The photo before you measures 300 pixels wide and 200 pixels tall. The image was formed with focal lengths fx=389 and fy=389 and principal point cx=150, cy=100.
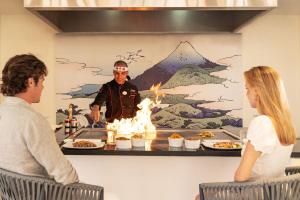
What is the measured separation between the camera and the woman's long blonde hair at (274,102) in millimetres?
1583

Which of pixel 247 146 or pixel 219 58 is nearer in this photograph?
pixel 247 146

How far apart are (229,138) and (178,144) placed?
50cm

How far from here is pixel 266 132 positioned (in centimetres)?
157

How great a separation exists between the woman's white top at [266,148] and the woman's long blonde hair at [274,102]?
1.0 inches

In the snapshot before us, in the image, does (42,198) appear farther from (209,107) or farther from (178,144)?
(209,107)

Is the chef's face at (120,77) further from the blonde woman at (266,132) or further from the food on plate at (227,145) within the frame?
the blonde woman at (266,132)

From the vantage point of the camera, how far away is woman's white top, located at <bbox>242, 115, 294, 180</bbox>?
1.56 m

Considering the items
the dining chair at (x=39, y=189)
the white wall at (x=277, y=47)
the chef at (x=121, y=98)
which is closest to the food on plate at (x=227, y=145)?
the dining chair at (x=39, y=189)

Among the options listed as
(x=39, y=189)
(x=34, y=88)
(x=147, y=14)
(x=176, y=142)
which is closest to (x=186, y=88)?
(x=147, y=14)

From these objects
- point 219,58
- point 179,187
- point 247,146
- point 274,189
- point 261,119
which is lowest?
point 179,187

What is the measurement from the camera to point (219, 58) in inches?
179

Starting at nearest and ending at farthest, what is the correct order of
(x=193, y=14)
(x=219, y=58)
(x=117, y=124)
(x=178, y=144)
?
(x=178, y=144) < (x=117, y=124) < (x=193, y=14) < (x=219, y=58)

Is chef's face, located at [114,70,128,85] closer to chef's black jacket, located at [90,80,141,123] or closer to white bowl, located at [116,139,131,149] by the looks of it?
chef's black jacket, located at [90,80,141,123]

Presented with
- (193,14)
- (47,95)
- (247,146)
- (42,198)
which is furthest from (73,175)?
(47,95)
